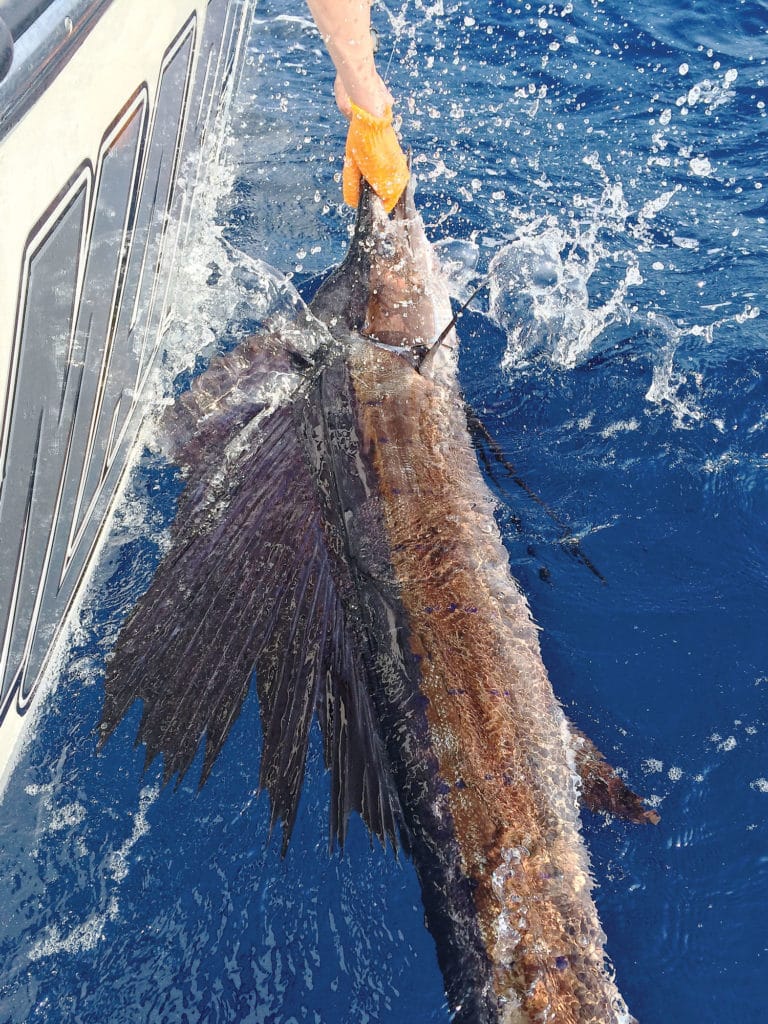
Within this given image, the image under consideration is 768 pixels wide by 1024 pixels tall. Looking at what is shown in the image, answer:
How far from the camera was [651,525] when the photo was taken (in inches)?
119

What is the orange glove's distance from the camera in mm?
3217

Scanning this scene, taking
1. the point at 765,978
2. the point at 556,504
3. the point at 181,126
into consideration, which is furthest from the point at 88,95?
the point at 765,978

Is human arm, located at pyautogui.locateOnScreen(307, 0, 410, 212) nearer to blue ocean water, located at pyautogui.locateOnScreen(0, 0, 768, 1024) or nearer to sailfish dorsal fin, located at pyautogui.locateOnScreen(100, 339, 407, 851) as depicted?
blue ocean water, located at pyautogui.locateOnScreen(0, 0, 768, 1024)

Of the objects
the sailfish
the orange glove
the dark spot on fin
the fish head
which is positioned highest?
the orange glove

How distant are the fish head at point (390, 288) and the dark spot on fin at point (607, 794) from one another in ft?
5.52

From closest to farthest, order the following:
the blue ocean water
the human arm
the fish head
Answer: the blue ocean water
the human arm
the fish head

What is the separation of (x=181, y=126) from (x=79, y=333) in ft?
4.31

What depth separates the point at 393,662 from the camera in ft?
7.68

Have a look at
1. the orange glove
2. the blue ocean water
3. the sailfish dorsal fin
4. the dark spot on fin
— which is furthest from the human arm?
the dark spot on fin

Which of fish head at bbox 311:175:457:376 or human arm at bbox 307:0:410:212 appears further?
fish head at bbox 311:175:457:376

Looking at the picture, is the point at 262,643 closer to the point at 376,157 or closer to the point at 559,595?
the point at 559,595

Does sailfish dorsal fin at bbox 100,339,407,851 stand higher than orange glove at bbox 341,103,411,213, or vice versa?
orange glove at bbox 341,103,411,213

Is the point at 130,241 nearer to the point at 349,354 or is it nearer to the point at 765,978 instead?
the point at 349,354

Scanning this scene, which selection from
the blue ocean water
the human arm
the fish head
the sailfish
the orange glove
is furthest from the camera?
the fish head
